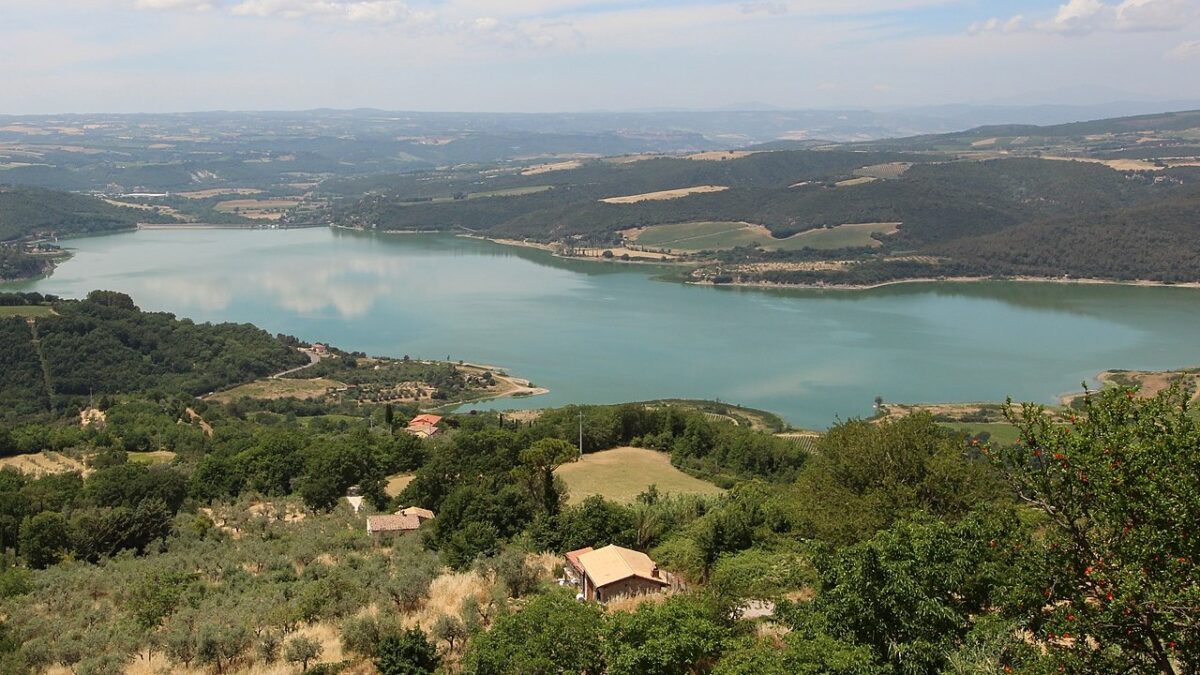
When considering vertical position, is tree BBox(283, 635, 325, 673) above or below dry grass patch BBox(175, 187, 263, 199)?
above

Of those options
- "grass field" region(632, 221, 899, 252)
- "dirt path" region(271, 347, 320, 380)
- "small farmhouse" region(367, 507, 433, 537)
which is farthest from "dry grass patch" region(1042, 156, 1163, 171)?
"small farmhouse" region(367, 507, 433, 537)

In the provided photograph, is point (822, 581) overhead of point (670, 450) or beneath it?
overhead

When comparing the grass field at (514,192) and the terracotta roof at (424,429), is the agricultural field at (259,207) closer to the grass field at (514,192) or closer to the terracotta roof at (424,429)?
the grass field at (514,192)

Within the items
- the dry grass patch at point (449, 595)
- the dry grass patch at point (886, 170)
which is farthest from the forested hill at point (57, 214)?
the dry grass patch at point (449, 595)

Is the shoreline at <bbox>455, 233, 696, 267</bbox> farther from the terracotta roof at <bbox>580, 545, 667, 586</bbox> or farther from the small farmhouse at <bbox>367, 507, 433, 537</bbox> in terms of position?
the terracotta roof at <bbox>580, 545, 667, 586</bbox>

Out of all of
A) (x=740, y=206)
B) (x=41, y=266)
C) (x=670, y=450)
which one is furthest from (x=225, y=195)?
(x=670, y=450)

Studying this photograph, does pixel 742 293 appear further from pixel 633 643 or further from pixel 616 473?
pixel 633 643
